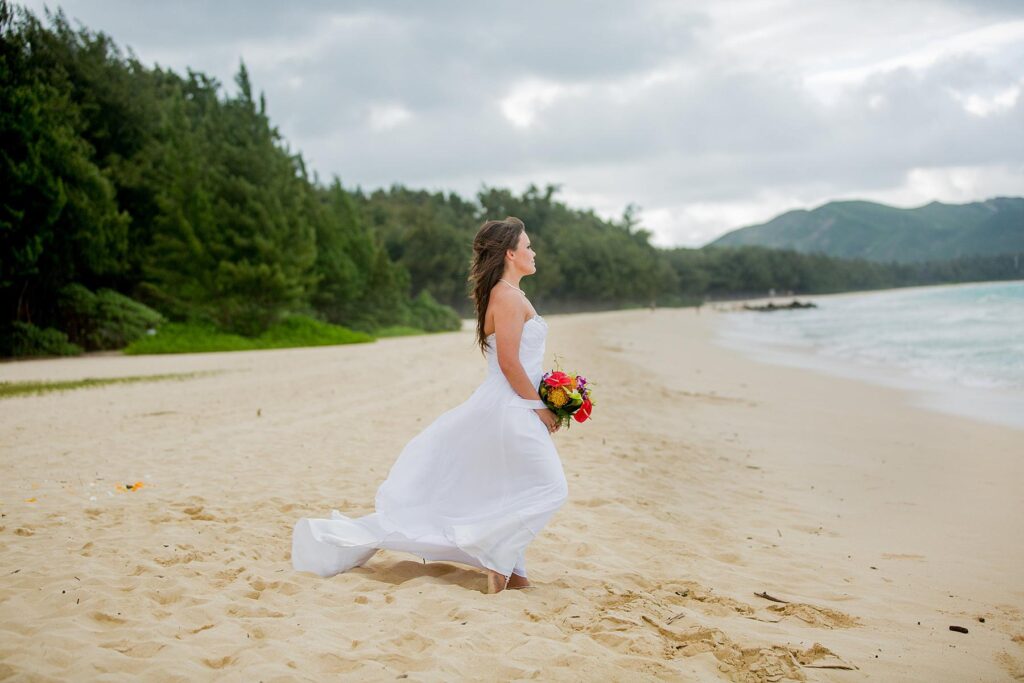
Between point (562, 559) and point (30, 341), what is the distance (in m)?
24.1

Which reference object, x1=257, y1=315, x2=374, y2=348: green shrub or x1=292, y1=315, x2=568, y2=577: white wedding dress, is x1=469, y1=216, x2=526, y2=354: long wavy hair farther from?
x1=257, y1=315, x2=374, y2=348: green shrub

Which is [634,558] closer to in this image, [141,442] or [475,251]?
[475,251]

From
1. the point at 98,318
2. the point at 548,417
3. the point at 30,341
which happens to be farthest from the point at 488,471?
the point at 98,318

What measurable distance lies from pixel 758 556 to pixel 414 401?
7.72 meters

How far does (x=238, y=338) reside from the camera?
94.2 ft

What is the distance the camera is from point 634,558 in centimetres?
499

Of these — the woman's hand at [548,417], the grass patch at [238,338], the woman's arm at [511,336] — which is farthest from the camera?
the grass patch at [238,338]

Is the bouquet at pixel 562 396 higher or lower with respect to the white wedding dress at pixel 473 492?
higher

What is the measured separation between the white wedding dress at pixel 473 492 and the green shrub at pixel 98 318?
24745 millimetres

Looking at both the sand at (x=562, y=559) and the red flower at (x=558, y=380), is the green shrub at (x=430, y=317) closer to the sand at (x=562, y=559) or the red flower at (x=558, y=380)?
the sand at (x=562, y=559)

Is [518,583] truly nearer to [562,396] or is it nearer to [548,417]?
[548,417]

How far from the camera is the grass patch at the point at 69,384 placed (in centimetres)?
1363

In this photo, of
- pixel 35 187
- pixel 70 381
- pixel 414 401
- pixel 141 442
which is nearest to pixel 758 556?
pixel 141 442

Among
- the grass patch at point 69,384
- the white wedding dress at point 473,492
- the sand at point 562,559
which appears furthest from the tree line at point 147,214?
the white wedding dress at point 473,492
